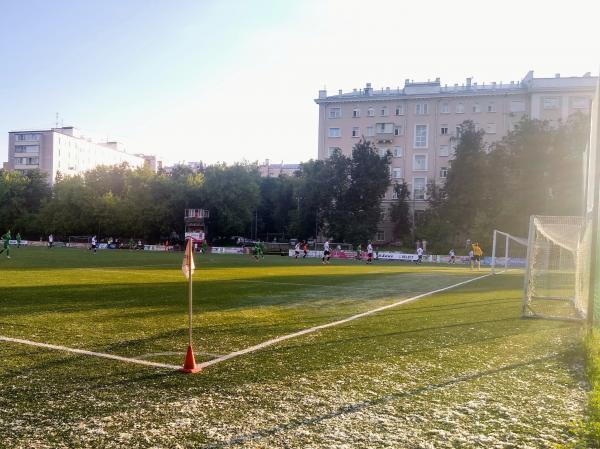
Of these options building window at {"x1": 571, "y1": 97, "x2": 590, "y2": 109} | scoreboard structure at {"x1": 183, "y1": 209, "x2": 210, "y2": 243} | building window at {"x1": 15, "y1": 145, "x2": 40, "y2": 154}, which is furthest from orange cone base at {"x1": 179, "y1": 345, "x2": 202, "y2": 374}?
building window at {"x1": 15, "y1": 145, "x2": 40, "y2": 154}

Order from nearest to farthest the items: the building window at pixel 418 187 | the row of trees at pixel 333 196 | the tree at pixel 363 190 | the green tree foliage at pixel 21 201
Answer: the row of trees at pixel 333 196 < the tree at pixel 363 190 < the building window at pixel 418 187 < the green tree foliage at pixel 21 201

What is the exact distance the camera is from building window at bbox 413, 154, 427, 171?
275 ft

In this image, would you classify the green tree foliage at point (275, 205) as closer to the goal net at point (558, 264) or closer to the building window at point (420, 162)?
the building window at point (420, 162)

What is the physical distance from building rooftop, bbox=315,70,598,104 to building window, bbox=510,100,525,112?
5.66 ft

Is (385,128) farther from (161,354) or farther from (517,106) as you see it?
(161,354)

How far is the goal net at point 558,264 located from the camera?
1419 centimetres

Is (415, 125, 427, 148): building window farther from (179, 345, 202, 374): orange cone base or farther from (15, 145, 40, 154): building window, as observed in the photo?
(15, 145, 40, 154): building window

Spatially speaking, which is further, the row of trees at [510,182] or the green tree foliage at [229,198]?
the green tree foliage at [229,198]

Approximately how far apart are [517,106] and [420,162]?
1664cm

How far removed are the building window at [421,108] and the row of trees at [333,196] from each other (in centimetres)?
1236

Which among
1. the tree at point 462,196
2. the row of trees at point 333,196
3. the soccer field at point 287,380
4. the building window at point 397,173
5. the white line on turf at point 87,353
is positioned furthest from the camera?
the building window at point 397,173

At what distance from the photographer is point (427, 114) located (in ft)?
273

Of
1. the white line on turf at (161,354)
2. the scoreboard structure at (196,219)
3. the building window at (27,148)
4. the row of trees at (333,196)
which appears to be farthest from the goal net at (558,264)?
the building window at (27,148)

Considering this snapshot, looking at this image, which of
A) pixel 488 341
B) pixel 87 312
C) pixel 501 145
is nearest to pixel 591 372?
pixel 488 341
